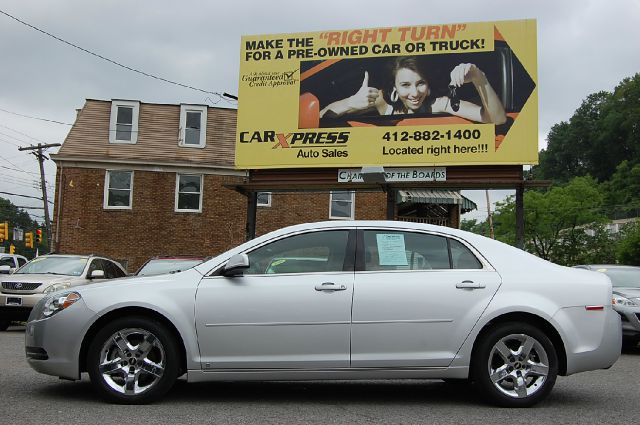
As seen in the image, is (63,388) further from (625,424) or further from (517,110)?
(517,110)

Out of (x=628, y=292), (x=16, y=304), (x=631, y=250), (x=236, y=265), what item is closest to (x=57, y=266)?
(x=16, y=304)

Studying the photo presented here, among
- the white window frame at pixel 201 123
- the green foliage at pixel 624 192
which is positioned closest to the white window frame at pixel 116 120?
the white window frame at pixel 201 123

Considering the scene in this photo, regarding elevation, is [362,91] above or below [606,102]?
below

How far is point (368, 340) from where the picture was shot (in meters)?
5.52

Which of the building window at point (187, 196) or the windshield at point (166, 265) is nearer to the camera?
the windshield at point (166, 265)

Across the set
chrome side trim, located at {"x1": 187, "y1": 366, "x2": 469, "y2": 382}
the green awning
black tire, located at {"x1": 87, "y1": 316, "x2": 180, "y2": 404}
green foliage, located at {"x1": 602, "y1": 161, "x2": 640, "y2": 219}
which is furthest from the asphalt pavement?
green foliage, located at {"x1": 602, "y1": 161, "x2": 640, "y2": 219}

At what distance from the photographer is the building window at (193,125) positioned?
28.0m

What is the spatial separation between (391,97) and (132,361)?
12724 millimetres

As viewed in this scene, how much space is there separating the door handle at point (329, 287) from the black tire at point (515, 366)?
3.99ft

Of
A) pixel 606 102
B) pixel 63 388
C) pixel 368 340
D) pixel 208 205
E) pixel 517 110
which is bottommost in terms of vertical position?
pixel 63 388

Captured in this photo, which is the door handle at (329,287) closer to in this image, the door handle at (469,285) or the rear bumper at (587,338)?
the door handle at (469,285)

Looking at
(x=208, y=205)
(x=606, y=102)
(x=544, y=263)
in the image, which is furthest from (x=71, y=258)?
(x=606, y=102)

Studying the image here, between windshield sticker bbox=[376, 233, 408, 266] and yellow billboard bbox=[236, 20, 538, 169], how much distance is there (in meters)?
11.2

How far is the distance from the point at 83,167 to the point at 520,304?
2393 cm
